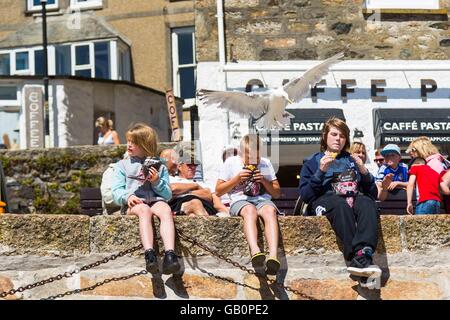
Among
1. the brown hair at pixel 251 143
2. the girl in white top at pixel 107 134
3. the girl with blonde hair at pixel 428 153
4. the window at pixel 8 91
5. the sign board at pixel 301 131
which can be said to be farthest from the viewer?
the window at pixel 8 91

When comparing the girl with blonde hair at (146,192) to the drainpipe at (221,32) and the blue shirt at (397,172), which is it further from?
the drainpipe at (221,32)

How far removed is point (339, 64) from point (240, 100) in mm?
4660

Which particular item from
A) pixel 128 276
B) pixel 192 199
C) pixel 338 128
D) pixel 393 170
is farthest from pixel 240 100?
pixel 128 276

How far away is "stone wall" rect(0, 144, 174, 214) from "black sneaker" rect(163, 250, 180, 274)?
6603 mm

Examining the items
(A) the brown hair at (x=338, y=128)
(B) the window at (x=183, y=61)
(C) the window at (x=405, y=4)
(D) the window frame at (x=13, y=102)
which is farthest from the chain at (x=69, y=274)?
(B) the window at (x=183, y=61)

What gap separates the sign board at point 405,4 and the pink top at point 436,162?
16.7ft

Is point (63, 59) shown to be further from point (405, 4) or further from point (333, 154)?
point (333, 154)

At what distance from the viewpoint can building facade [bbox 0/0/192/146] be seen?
83.5ft

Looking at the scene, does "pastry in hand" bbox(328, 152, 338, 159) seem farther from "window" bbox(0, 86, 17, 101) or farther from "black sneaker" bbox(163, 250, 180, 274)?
"window" bbox(0, 86, 17, 101)

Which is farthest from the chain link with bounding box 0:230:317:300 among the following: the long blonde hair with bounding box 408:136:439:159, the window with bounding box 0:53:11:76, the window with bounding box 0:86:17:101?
the window with bounding box 0:53:11:76

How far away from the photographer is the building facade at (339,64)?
12.9 m

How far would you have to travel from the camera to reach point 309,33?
43.3 ft

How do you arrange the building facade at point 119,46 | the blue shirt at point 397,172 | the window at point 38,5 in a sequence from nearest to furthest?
1. the blue shirt at point 397,172
2. the building facade at point 119,46
3. the window at point 38,5
